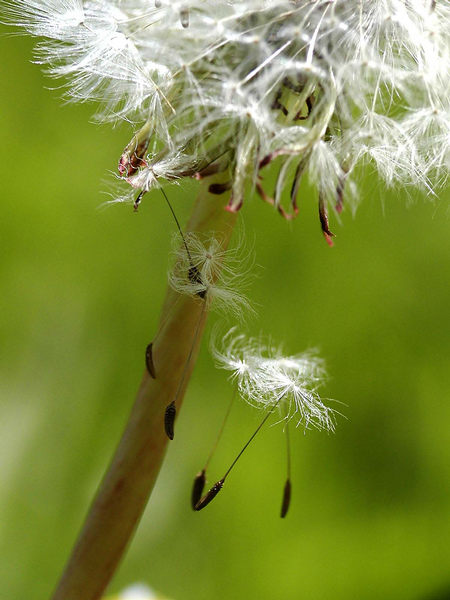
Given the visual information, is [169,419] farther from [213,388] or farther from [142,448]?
[213,388]

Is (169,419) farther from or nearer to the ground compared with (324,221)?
nearer to the ground

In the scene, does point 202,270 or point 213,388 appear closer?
point 202,270

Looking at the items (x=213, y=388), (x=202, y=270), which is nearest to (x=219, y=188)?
(x=202, y=270)

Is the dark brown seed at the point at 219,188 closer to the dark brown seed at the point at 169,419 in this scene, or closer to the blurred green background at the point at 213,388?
the dark brown seed at the point at 169,419

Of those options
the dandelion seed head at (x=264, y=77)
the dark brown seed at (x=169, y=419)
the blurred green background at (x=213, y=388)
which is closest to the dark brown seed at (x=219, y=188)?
the dandelion seed head at (x=264, y=77)

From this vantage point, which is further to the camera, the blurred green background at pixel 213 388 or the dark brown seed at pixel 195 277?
the blurred green background at pixel 213 388
